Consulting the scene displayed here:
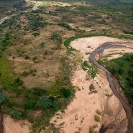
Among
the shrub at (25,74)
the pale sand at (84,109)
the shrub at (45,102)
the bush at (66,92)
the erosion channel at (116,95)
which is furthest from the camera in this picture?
the shrub at (25,74)

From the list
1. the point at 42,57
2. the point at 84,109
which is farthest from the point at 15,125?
the point at 42,57

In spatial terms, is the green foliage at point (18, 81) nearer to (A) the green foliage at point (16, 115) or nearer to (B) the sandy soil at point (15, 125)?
(A) the green foliage at point (16, 115)

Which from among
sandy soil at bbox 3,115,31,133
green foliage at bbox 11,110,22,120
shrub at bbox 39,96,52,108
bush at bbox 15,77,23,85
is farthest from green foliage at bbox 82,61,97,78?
sandy soil at bbox 3,115,31,133

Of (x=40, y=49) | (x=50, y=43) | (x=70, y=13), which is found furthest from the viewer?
(x=70, y=13)

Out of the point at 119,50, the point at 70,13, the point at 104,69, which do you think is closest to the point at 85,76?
the point at 104,69

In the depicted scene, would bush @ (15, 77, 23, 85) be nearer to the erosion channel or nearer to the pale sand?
the pale sand

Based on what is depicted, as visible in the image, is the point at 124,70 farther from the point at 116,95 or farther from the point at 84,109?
the point at 84,109

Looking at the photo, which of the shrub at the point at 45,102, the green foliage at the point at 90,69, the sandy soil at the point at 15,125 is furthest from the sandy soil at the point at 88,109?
the sandy soil at the point at 15,125

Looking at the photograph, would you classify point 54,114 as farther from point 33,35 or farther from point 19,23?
point 19,23
